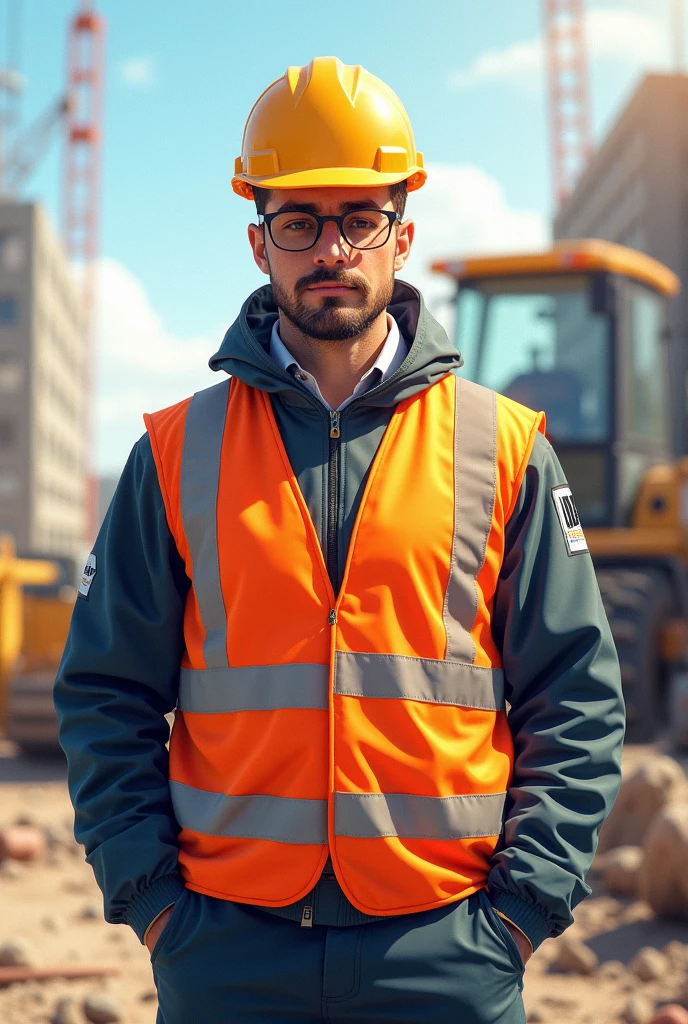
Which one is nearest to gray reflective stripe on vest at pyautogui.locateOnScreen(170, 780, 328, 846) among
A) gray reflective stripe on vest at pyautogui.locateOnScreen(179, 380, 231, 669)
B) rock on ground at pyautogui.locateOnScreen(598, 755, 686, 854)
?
gray reflective stripe on vest at pyautogui.locateOnScreen(179, 380, 231, 669)

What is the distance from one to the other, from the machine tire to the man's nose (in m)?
5.82

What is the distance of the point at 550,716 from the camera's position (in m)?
2.00

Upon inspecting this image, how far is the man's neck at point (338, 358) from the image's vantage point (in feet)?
6.98

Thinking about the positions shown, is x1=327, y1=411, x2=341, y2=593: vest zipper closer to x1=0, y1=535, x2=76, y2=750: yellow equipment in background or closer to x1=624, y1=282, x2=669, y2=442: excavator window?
x1=624, y1=282, x2=669, y2=442: excavator window

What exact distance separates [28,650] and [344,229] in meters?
8.64

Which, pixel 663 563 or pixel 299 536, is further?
pixel 663 563

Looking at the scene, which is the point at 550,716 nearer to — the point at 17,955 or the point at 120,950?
the point at 17,955

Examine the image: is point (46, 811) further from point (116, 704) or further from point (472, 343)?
point (116, 704)

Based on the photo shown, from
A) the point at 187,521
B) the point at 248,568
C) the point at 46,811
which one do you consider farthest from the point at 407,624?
the point at 46,811

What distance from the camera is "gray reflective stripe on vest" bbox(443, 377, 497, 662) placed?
6.49ft

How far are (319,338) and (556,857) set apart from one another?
979mm

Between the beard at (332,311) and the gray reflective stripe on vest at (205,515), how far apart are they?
219 mm

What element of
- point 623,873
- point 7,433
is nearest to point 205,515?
point 623,873

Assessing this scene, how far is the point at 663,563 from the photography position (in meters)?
8.38
